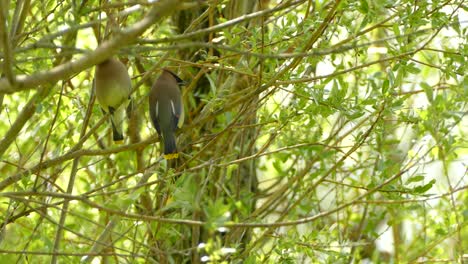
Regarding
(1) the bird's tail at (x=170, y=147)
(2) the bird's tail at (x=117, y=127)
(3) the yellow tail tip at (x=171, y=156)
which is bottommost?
(3) the yellow tail tip at (x=171, y=156)

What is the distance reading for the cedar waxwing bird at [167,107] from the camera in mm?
5199

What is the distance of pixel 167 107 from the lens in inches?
213

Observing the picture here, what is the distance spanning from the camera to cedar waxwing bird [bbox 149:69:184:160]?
17.1ft

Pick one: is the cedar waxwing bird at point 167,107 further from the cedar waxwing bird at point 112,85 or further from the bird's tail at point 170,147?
the cedar waxwing bird at point 112,85

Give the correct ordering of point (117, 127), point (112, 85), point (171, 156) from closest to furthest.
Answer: point (171, 156), point (112, 85), point (117, 127)

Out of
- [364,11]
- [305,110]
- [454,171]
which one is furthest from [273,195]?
[454,171]

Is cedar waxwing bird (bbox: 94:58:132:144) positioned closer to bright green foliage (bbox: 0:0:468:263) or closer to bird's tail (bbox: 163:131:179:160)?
bright green foliage (bbox: 0:0:468:263)

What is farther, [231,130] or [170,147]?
[231,130]

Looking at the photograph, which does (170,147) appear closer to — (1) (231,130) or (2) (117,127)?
(1) (231,130)

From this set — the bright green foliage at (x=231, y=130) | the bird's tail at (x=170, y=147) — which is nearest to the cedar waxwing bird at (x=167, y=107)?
the bird's tail at (x=170, y=147)

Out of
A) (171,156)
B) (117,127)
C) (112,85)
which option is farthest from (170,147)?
(117,127)

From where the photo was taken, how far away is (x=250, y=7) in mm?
6141

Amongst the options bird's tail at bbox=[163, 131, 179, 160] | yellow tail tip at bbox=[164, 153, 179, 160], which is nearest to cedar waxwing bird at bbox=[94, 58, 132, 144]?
bird's tail at bbox=[163, 131, 179, 160]

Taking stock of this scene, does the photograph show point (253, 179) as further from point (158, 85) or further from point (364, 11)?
point (364, 11)
